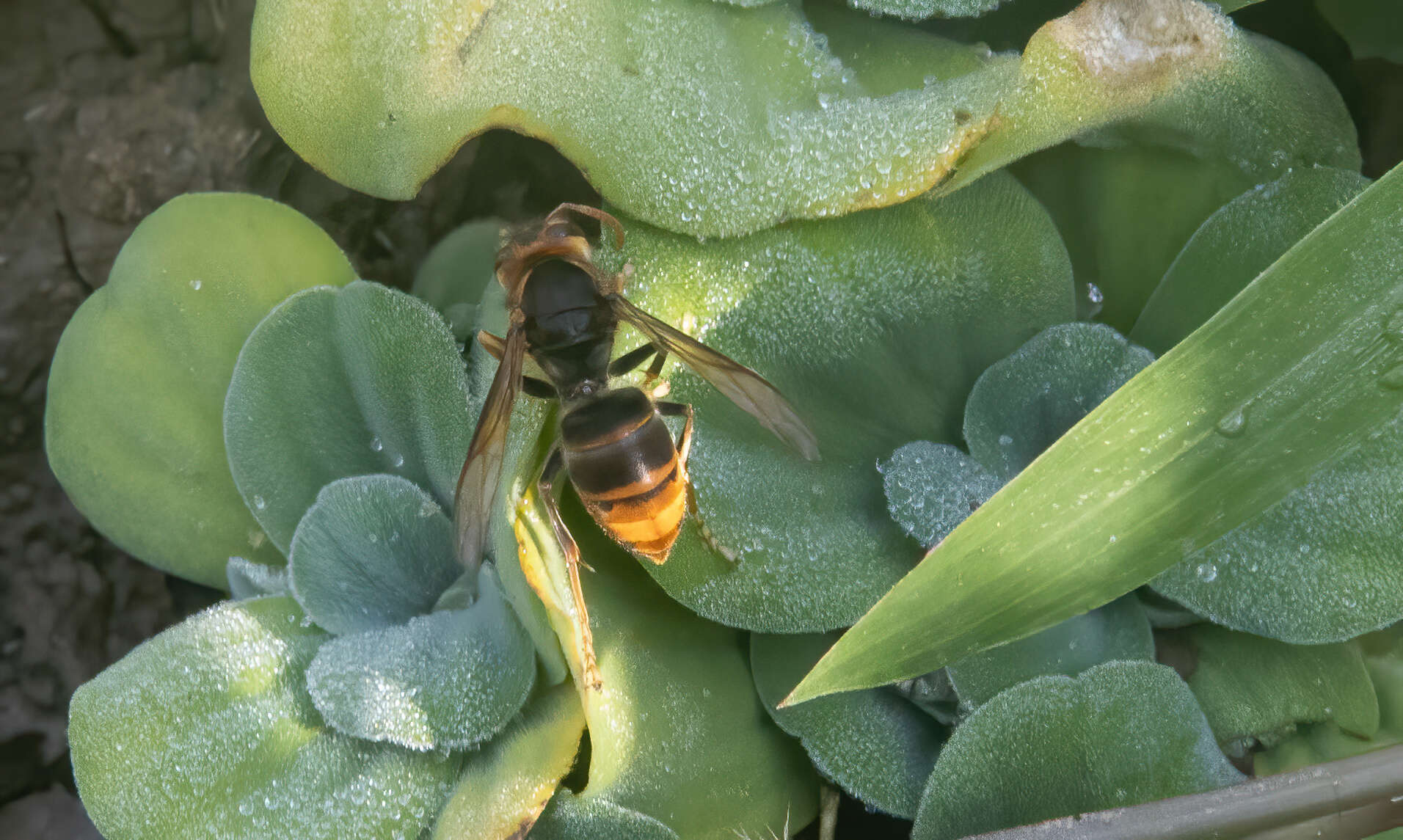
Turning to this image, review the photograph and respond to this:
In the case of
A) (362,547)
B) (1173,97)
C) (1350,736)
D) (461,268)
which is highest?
(1173,97)

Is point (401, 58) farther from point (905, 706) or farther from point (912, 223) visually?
point (905, 706)

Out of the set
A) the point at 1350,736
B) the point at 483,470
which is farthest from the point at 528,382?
the point at 1350,736

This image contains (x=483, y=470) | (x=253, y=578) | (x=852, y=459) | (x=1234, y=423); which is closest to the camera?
(x=1234, y=423)

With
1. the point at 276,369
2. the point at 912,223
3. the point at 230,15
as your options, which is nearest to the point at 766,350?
the point at 912,223

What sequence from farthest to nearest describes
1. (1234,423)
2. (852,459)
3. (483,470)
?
(852,459) < (483,470) < (1234,423)

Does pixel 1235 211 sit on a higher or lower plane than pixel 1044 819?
higher

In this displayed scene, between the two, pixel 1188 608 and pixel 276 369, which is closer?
pixel 1188 608

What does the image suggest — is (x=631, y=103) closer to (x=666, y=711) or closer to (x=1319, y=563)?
(x=666, y=711)
